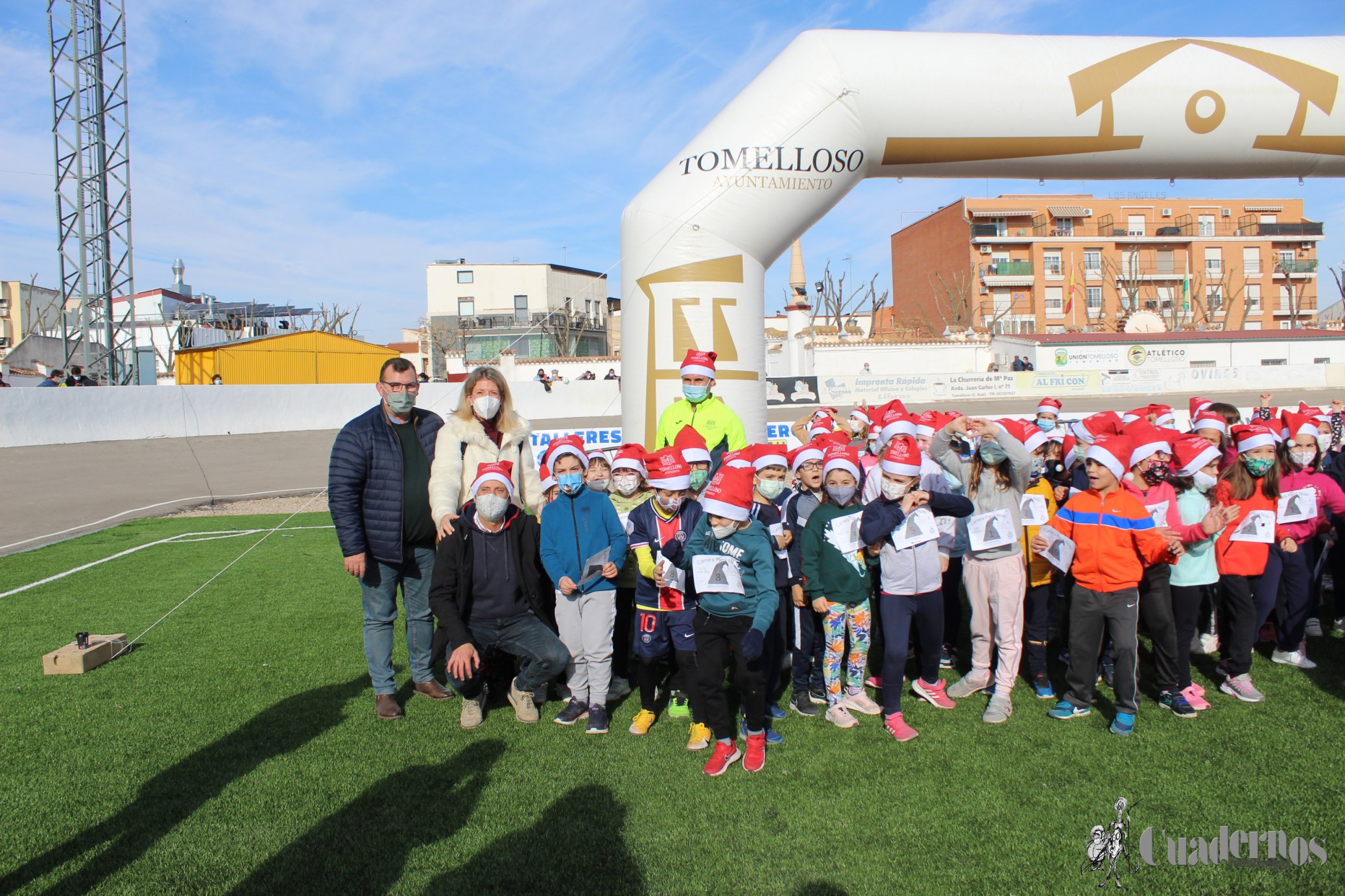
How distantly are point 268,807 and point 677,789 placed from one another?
5.68 feet

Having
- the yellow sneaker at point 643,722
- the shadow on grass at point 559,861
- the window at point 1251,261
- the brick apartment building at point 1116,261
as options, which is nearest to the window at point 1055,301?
the brick apartment building at point 1116,261

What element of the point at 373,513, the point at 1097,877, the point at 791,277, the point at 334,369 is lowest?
the point at 1097,877

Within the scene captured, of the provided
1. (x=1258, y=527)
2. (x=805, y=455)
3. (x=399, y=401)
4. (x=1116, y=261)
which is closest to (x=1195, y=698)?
(x=1258, y=527)

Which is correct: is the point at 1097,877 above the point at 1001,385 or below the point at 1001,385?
below

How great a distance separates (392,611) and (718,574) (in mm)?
1980

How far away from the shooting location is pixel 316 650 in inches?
231

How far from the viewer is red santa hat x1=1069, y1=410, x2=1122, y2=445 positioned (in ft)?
16.3

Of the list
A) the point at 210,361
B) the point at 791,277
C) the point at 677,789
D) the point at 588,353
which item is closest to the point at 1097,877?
the point at 677,789

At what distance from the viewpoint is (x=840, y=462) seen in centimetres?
432

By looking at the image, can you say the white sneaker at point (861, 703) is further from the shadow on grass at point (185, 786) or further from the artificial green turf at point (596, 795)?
the shadow on grass at point (185, 786)

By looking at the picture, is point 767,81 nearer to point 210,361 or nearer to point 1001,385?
point 1001,385

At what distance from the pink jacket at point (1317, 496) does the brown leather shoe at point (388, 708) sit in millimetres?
5169

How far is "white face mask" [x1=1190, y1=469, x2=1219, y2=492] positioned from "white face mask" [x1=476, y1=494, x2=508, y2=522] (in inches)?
146

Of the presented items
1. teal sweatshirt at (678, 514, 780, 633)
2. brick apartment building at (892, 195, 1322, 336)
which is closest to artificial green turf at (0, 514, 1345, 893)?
teal sweatshirt at (678, 514, 780, 633)
